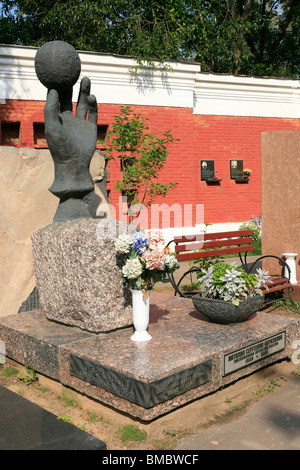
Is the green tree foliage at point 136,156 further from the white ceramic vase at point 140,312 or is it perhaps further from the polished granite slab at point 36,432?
the polished granite slab at point 36,432

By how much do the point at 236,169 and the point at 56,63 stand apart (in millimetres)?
8004

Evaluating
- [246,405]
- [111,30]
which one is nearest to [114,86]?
[111,30]

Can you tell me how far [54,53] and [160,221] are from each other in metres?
6.33

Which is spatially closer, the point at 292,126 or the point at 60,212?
the point at 60,212

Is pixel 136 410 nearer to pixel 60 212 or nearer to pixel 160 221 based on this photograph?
pixel 60 212

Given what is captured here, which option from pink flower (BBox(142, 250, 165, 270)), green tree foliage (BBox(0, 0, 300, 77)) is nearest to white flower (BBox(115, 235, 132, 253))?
pink flower (BBox(142, 250, 165, 270))

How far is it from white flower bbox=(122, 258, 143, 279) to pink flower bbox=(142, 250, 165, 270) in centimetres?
6

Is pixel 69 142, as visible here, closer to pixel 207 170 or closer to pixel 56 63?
pixel 56 63

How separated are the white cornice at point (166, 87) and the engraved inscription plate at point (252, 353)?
6.68 m

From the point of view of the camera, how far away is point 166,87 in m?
9.87

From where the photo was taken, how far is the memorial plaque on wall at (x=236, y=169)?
37.3 ft

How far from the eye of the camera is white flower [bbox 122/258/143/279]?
3316mm

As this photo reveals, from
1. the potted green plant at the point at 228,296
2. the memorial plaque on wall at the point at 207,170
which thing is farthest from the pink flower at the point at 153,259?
the memorial plaque on wall at the point at 207,170

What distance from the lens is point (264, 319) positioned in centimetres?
411
